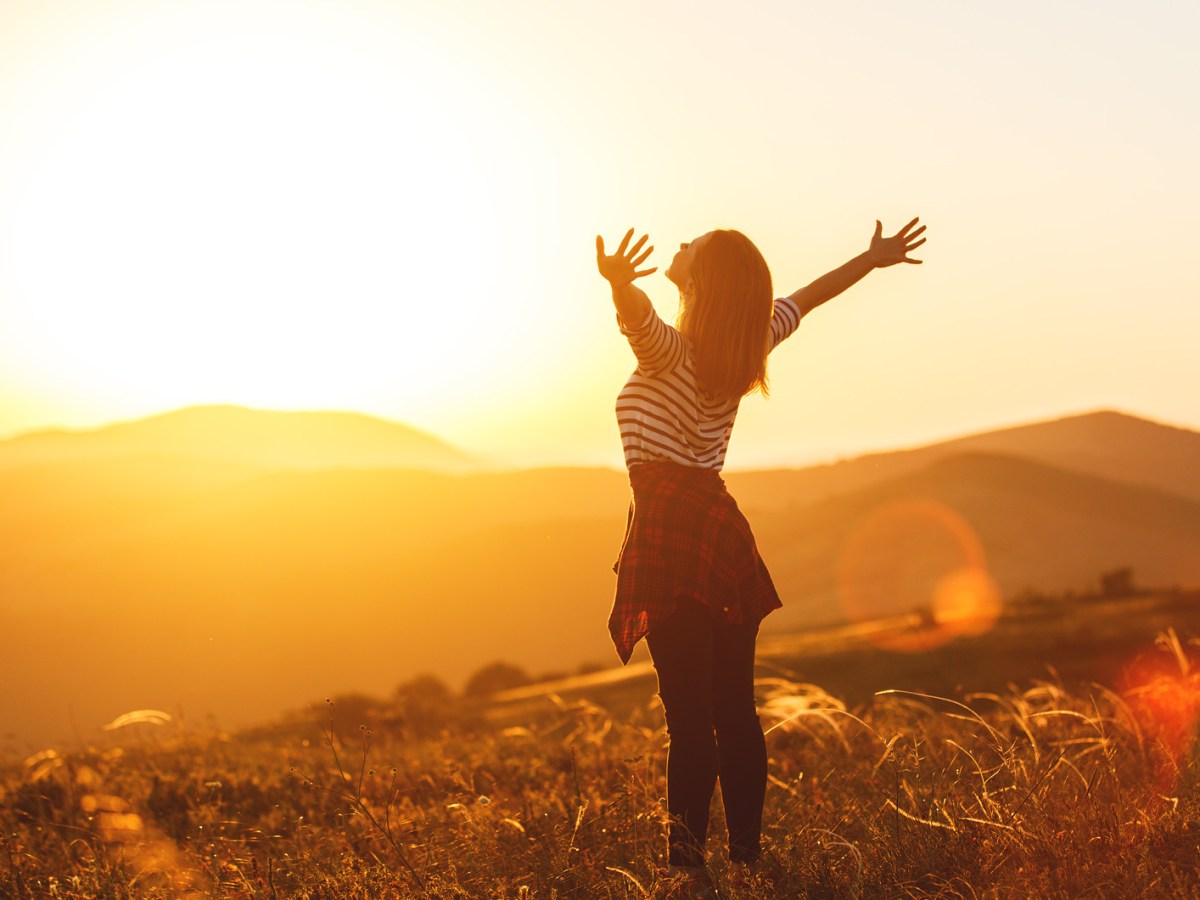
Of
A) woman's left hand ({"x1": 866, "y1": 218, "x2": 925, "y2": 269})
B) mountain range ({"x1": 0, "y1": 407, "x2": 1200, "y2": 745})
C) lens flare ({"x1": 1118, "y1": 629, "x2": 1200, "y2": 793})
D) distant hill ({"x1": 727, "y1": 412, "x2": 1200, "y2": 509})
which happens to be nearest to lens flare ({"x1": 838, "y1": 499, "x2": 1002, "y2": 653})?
mountain range ({"x1": 0, "y1": 407, "x2": 1200, "y2": 745})

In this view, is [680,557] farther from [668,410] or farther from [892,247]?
[892,247]

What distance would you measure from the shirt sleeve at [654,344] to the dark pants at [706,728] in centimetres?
80

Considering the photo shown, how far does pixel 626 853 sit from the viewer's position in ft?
11.4

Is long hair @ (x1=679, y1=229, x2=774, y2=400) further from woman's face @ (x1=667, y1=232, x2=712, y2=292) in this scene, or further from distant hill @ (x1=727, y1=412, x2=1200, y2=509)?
distant hill @ (x1=727, y1=412, x2=1200, y2=509)

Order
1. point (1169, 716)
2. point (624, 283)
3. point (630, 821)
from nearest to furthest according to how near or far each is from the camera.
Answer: point (624, 283), point (630, 821), point (1169, 716)

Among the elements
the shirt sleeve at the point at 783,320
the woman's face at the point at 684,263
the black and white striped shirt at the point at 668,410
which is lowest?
the black and white striped shirt at the point at 668,410

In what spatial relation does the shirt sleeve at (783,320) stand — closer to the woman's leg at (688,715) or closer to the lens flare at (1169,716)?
the woman's leg at (688,715)

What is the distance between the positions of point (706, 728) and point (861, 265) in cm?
209

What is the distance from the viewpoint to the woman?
332 centimetres

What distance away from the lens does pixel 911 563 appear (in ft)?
187

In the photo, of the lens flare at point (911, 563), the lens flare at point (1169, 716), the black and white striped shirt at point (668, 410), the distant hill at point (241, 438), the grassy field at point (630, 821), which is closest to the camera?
the grassy field at point (630, 821)

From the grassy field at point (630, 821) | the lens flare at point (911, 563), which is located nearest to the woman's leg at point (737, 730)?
the grassy field at point (630, 821)

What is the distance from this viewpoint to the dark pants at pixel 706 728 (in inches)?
130

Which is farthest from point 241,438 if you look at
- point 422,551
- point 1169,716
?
point 1169,716
